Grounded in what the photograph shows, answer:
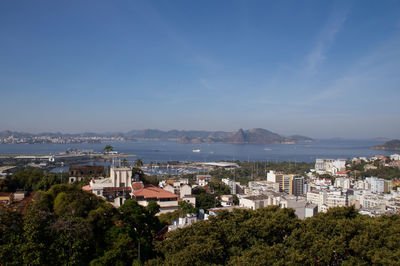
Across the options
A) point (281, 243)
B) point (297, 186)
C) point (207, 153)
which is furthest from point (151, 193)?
point (207, 153)

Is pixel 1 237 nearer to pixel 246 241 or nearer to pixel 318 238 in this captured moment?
pixel 246 241

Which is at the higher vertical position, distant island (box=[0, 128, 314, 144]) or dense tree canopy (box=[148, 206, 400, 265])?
distant island (box=[0, 128, 314, 144])

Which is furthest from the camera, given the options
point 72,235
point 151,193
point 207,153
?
point 207,153

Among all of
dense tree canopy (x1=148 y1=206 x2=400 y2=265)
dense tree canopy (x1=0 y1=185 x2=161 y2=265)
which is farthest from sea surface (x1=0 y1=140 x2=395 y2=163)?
dense tree canopy (x1=148 y1=206 x2=400 y2=265)

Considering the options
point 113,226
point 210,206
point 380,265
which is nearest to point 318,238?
point 380,265

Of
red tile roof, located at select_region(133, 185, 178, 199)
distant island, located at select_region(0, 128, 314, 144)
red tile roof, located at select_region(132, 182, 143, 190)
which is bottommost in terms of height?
red tile roof, located at select_region(133, 185, 178, 199)

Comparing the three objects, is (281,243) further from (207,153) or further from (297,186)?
(207,153)

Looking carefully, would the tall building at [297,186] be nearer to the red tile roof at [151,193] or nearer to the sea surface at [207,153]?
the red tile roof at [151,193]

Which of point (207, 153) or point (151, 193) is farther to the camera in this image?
point (207, 153)

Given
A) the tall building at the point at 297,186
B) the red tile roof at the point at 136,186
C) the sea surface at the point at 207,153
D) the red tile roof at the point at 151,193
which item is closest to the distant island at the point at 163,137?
the sea surface at the point at 207,153

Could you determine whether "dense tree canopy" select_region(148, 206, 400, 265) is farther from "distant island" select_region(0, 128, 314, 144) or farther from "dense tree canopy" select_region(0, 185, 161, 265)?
"distant island" select_region(0, 128, 314, 144)

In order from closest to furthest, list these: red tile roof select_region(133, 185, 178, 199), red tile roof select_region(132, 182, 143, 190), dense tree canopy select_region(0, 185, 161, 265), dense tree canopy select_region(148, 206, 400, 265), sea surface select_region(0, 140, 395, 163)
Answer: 1. dense tree canopy select_region(148, 206, 400, 265)
2. dense tree canopy select_region(0, 185, 161, 265)
3. red tile roof select_region(133, 185, 178, 199)
4. red tile roof select_region(132, 182, 143, 190)
5. sea surface select_region(0, 140, 395, 163)

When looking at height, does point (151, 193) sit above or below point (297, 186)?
above
